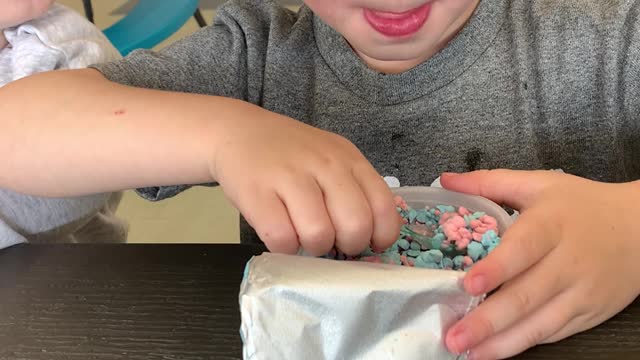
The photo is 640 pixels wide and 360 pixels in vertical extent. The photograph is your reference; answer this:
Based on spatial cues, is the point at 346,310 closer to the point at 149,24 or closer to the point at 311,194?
the point at 311,194

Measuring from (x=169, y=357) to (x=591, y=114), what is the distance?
50 cm

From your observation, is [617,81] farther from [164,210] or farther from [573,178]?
[164,210]

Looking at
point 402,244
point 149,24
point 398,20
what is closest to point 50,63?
point 398,20

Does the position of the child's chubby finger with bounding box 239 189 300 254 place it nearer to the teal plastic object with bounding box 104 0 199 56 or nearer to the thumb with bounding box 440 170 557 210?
the thumb with bounding box 440 170 557 210

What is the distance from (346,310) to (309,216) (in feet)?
0.20

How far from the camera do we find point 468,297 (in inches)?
13.3

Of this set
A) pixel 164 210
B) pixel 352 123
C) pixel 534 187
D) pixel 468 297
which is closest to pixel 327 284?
pixel 468 297

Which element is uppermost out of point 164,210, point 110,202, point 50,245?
point 50,245

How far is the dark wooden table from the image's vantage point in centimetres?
38

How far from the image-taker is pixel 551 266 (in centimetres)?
38

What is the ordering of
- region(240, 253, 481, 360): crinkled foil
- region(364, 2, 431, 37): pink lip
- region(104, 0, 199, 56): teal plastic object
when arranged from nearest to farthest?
region(240, 253, 481, 360): crinkled foil
region(364, 2, 431, 37): pink lip
region(104, 0, 199, 56): teal plastic object

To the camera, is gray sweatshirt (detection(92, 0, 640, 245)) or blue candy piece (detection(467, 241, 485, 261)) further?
gray sweatshirt (detection(92, 0, 640, 245))


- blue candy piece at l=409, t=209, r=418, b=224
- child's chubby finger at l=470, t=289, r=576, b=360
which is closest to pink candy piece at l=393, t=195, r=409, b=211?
blue candy piece at l=409, t=209, r=418, b=224

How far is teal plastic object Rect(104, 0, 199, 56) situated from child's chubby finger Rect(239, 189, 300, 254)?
896mm
